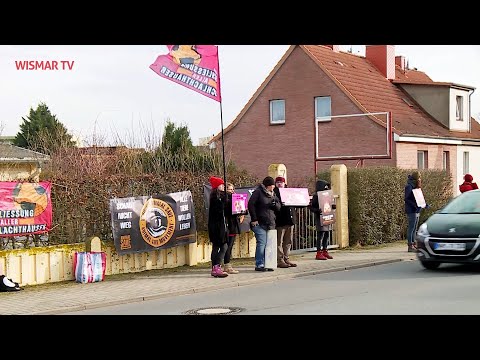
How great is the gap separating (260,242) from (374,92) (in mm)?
23057

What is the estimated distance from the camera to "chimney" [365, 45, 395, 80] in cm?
3816

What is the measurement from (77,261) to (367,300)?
5.40 m

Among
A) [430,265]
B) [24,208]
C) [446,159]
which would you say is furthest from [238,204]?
[446,159]

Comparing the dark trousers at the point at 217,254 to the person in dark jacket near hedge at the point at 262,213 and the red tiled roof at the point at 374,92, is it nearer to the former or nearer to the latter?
the person in dark jacket near hedge at the point at 262,213

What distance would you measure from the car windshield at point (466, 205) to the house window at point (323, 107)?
65.4ft

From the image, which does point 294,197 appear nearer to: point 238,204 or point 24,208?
point 238,204

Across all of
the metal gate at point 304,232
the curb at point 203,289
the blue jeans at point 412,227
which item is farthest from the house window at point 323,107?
the curb at point 203,289

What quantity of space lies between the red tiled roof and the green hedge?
1188 centimetres

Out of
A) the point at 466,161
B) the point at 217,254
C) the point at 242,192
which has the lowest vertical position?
the point at 217,254

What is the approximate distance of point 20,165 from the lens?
24031 millimetres

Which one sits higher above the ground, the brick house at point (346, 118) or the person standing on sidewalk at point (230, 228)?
the brick house at point (346, 118)

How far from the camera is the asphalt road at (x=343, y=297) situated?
9.29 meters


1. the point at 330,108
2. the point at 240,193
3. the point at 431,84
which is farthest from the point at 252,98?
the point at 240,193
